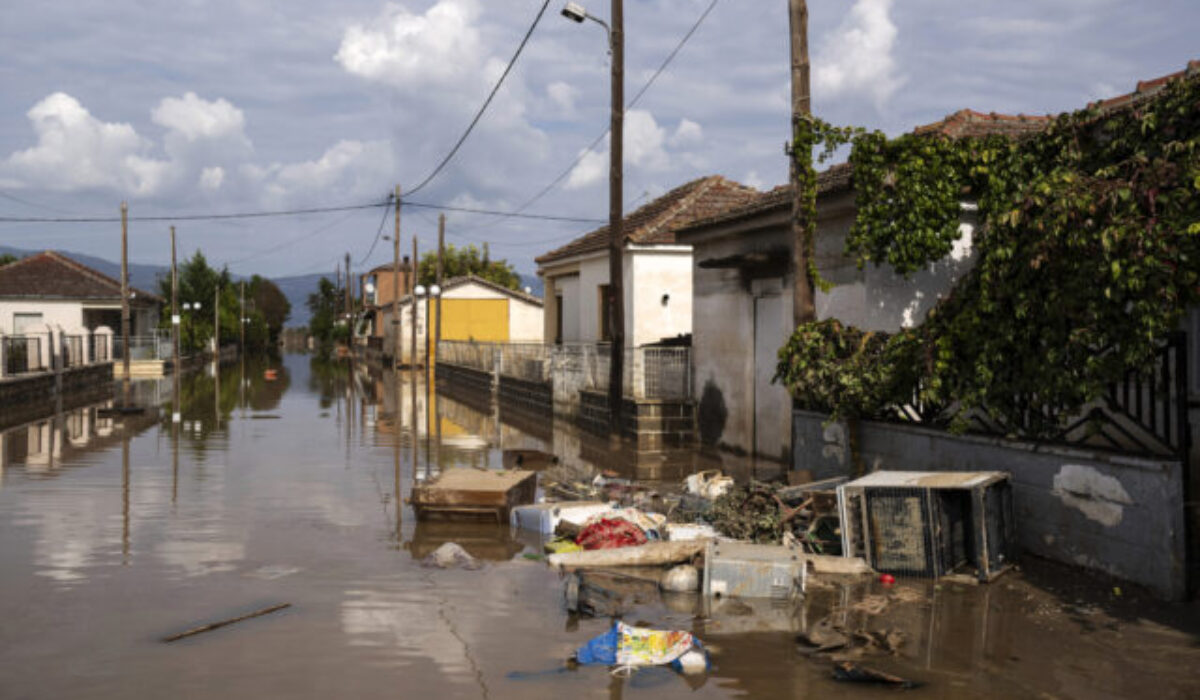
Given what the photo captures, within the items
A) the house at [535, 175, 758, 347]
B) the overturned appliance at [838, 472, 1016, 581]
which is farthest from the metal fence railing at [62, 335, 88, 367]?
the overturned appliance at [838, 472, 1016, 581]

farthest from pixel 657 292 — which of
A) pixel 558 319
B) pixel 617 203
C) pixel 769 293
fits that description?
pixel 558 319

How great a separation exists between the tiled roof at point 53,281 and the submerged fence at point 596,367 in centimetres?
2841

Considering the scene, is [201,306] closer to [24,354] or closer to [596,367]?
[24,354]

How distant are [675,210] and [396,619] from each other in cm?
1902

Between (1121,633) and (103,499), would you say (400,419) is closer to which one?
(103,499)

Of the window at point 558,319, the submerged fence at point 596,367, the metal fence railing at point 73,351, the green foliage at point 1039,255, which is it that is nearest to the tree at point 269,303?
the metal fence railing at point 73,351

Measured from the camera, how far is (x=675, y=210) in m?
25.4

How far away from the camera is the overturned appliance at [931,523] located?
8523 millimetres

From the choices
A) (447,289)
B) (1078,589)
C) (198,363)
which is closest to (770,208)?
(1078,589)

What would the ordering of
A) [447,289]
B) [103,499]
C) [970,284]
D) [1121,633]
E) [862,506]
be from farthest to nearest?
[447,289], [103,499], [970,284], [862,506], [1121,633]

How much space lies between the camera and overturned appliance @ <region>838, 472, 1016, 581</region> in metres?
8.52

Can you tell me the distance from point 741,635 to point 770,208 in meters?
9.65

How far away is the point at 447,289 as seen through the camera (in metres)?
53.1

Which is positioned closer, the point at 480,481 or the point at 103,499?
the point at 480,481
